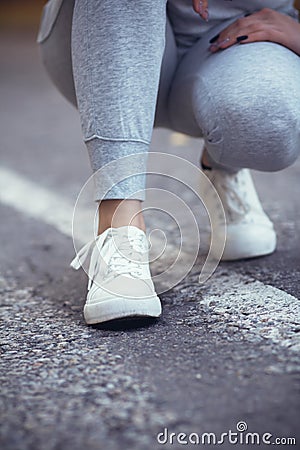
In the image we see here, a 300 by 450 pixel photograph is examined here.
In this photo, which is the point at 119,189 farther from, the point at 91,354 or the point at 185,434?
the point at 185,434

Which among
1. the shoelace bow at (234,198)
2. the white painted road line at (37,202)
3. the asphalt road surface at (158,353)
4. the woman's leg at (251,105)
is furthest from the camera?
the white painted road line at (37,202)

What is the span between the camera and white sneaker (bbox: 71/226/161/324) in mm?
820

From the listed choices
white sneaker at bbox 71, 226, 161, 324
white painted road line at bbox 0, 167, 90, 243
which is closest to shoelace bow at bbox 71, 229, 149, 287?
white sneaker at bbox 71, 226, 161, 324

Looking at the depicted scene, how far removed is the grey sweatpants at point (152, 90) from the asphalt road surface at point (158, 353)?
179mm

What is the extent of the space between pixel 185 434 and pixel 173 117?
0.64 metres

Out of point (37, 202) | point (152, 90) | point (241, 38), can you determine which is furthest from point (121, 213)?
point (37, 202)

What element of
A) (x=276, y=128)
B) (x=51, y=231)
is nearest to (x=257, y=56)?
(x=276, y=128)

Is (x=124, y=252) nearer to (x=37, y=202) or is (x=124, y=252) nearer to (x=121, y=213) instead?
(x=121, y=213)

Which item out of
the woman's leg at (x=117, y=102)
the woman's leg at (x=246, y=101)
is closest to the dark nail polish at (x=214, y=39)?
the woman's leg at (x=246, y=101)

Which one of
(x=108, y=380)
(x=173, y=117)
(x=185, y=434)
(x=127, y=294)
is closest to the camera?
(x=185, y=434)

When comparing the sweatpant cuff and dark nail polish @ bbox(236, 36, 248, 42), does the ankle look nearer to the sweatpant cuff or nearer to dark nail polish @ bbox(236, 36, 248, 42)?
the sweatpant cuff

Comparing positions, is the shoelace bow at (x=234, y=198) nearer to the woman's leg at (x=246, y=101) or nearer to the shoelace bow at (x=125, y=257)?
the woman's leg at (x=246, y=101)

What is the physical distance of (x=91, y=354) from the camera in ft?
2.55

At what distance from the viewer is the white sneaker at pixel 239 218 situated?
1.11 m
